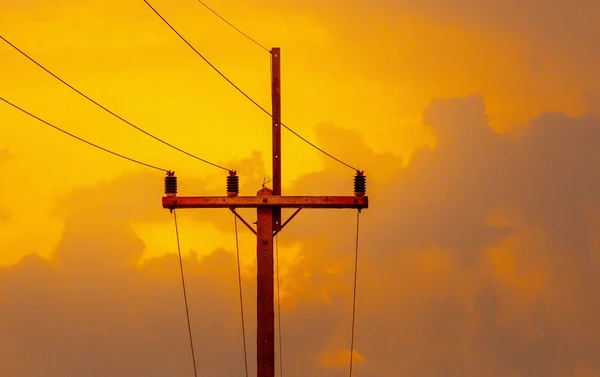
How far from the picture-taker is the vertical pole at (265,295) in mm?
52188

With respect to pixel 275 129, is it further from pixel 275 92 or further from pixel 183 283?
pixel 183 283

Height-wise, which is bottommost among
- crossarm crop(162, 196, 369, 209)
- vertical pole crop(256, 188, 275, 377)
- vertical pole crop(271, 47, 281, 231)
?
vertical pole crop(256, 188, 275, 377)

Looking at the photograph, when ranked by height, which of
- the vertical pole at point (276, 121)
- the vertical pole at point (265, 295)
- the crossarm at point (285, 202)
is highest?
the vertical pole at point (276, 121)

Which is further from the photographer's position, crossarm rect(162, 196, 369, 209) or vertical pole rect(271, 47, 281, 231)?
vertical pole rect(271, 47, 281, 231)

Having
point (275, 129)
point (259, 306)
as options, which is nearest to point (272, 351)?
point (259, 306)

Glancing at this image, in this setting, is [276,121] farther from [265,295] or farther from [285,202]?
A: [265,295]

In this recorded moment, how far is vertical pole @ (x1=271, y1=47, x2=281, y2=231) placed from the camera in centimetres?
5238

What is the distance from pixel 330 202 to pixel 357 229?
3489 millimetres

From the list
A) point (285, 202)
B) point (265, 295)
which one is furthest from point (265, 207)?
point (265, 295)

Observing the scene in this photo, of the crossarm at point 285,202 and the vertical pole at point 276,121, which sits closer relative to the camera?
the crossarm at point 285,202

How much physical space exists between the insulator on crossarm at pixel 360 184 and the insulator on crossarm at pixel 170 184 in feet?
12.4

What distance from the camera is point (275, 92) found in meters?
54.0

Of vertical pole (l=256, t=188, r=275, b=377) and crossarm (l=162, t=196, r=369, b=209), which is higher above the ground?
crossarm (l=162, t=196, r=369, b=209)

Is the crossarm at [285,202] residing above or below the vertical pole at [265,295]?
above
